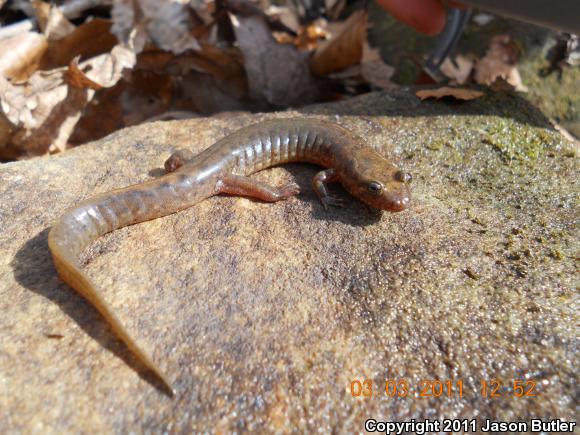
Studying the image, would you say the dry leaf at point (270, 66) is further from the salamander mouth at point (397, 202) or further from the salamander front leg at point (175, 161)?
the salamander mouth at point (397, 202)

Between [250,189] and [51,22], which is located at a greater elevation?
[51,22]

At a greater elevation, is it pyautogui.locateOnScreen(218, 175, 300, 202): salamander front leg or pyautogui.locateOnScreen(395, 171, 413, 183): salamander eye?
pyautogui.locateOnScreen(395, 171, 413, 183): salamander eye

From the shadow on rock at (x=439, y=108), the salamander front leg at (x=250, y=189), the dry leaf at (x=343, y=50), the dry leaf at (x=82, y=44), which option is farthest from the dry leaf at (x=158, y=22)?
the salamander front leg at (x=250, y=189)

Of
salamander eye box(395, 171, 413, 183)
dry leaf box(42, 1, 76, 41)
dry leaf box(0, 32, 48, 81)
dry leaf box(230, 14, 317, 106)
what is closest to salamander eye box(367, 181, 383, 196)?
salamander eye box(395, 171, 413, 183)

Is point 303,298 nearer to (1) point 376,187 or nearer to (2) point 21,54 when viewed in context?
(1) point 376,187

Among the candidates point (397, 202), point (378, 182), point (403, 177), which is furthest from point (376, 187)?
point (403, 177)

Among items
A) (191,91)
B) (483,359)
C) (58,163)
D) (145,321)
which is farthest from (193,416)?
(191,91)
